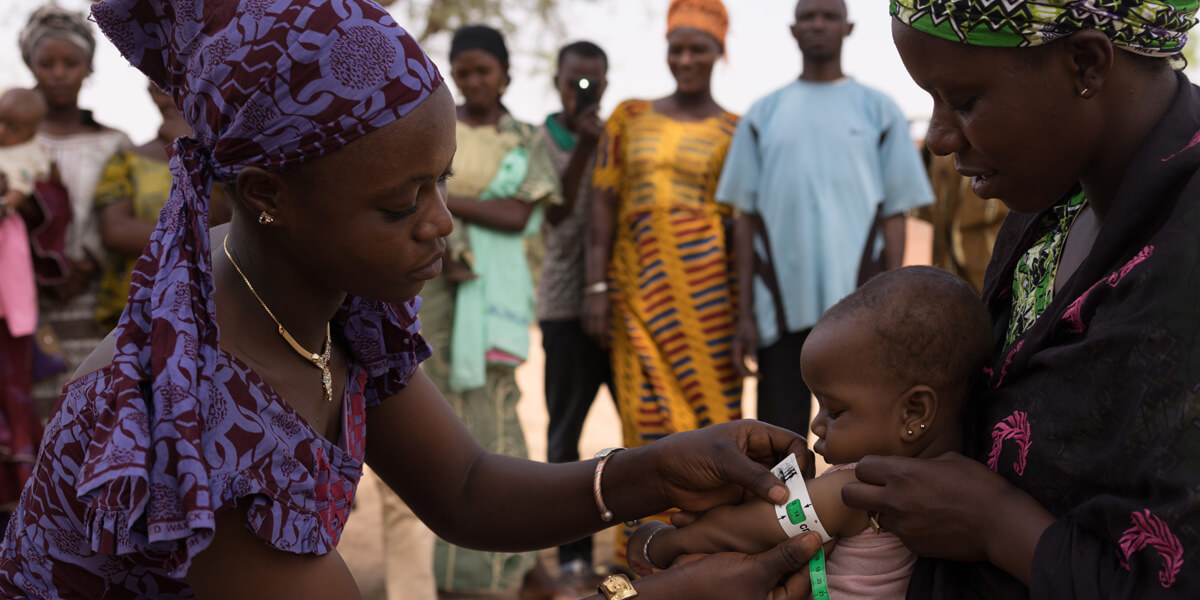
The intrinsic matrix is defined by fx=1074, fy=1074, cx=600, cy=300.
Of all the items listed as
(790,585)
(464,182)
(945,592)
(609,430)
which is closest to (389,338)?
(790,585)

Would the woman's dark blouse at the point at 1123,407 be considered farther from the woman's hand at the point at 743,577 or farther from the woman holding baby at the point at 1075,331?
the woman's hand at the point at 743,577

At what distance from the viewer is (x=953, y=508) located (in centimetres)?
180

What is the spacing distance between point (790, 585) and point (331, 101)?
49.3 inches

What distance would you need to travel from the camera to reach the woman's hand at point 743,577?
208 cm

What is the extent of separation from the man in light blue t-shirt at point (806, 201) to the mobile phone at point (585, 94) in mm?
996

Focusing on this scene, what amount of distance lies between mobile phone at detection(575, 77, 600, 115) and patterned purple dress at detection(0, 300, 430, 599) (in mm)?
4094

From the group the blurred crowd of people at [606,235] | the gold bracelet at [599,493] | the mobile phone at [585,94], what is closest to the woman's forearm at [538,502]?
the gold bracelet at [599,493]

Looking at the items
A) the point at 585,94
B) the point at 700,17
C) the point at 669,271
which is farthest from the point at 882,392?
the point at 585,94

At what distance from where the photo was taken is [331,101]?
5.90 ft

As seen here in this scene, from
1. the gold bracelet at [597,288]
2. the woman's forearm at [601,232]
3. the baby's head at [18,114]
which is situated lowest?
the gold bracelet at [597,288]

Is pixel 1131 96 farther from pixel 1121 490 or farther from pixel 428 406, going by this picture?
pixel 428 406

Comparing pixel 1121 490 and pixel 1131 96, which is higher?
pixel 1131 96

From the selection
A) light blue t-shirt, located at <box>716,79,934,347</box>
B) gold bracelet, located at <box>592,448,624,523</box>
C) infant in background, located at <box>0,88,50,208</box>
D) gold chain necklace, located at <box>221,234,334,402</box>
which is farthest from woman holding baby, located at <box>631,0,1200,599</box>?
infant in background, located at <box>0,88,50,208</box>

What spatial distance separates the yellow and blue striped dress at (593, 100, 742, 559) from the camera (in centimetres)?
548
